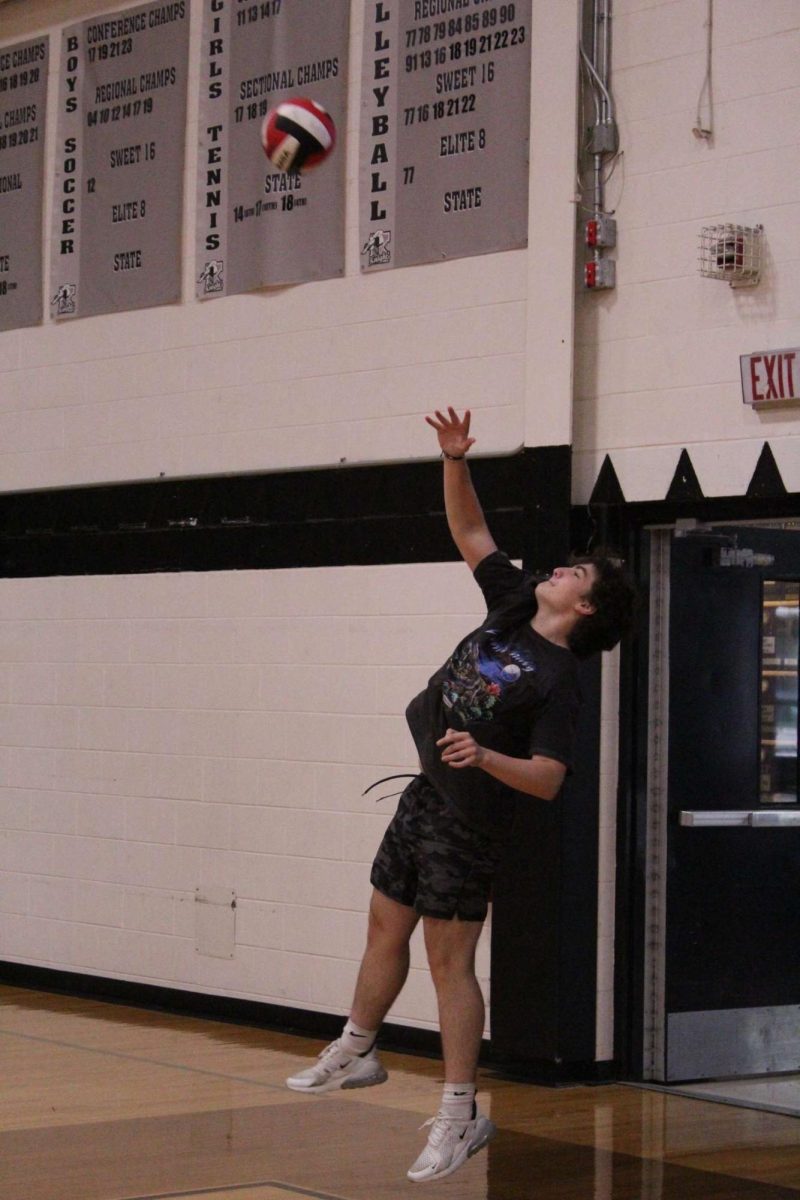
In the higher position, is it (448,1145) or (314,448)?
(314,448)

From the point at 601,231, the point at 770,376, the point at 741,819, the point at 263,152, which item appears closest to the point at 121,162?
the point at 263,152

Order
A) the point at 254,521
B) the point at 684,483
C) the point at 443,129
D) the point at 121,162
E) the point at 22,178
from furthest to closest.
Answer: the point at 22,178 → the point at 121,162 → the point at 254,521 → the point at 443,129 → the point at 684,483

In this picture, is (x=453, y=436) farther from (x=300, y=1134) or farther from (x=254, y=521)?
(x=254, y=521)

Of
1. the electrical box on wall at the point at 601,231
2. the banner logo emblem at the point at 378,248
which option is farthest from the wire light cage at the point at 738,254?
the banner logo emblem at the point at 378,248

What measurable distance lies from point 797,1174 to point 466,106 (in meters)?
4.43

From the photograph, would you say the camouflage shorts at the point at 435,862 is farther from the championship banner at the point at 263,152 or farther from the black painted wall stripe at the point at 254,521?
the championship banner at the point at 263,152

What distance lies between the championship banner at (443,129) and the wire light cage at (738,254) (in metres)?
0.95

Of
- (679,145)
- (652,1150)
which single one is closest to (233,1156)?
(652,1150)

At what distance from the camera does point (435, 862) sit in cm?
524

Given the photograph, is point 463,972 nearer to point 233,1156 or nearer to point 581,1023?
point 233,1156

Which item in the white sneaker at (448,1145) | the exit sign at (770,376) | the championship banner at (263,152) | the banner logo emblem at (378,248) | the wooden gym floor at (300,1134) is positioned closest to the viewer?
the white sneaker at (448,1145)

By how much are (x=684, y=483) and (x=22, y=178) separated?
4.32 metres

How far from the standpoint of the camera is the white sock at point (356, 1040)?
5305mm

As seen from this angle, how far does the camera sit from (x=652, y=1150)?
604 cm
